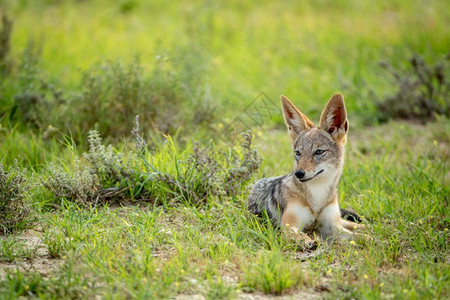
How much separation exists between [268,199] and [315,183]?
0.51 m

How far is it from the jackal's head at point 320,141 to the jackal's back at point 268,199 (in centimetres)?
33

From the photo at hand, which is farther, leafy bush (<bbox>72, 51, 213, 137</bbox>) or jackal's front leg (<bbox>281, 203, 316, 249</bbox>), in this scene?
leafy bush (<bbox>72, 51, 213, 137</bbox>)

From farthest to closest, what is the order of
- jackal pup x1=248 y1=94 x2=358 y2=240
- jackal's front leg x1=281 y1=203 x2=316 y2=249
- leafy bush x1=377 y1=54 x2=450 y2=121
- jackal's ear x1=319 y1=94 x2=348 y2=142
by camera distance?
leafy bush x1=377 y1=54 x2=450 y2=121 < jackal's ear x1=319 y1=94 x2=348 y2=142 < jackal pup x1=248 y1=94 x2=358 y2=240 < jackal's front leg x1=281 y1=203 x2=316 y2=249

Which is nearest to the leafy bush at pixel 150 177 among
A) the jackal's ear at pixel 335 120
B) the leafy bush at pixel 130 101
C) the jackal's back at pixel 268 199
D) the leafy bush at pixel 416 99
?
the jackal's back at pixel 268 199

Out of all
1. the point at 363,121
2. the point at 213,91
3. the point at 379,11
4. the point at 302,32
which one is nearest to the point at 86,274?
the point at 213,91

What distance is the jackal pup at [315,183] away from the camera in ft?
17.5

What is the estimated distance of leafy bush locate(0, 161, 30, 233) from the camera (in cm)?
534

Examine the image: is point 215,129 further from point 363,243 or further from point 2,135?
point 363,243

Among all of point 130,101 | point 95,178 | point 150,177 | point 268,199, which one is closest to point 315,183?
point 268,199

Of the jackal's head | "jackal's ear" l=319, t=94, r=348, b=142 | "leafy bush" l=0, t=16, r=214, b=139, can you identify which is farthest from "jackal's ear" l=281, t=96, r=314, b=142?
"leafy bush" l=0, t=16, r=214, b=139

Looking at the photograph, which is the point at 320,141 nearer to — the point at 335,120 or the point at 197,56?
the point at 335,120

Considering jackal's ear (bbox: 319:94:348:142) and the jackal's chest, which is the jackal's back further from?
jackal's ear (bbox: 319:94:348:142)

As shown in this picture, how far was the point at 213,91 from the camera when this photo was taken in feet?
30.8

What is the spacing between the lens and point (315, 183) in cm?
540
